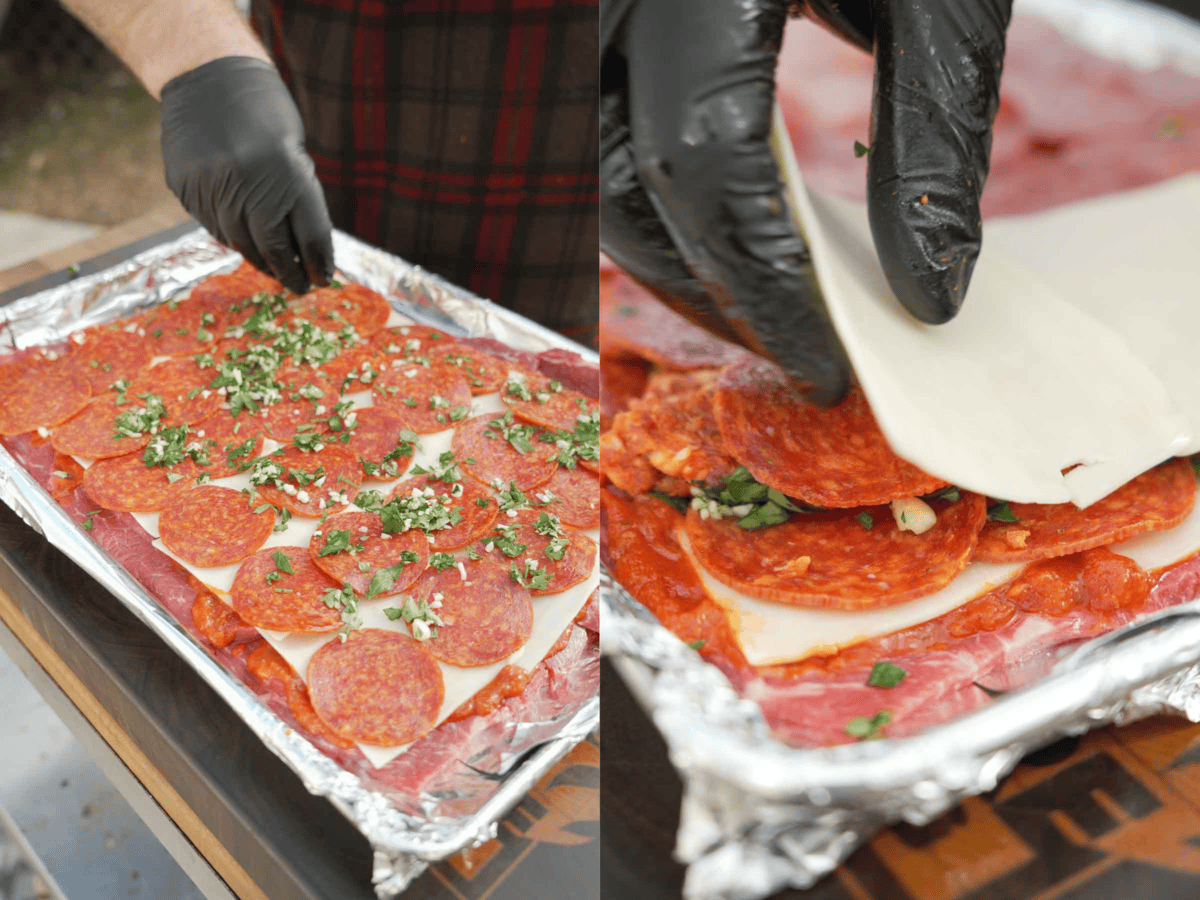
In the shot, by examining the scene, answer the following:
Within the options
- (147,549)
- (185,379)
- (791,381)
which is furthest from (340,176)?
(791,381)

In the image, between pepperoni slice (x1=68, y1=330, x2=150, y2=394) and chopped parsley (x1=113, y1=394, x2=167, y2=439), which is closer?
chopped parsley (x1=113, y1=394, x2=167, y2=439)

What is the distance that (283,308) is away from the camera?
2084 millimetres

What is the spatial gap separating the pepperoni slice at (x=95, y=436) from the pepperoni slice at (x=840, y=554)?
1.07m

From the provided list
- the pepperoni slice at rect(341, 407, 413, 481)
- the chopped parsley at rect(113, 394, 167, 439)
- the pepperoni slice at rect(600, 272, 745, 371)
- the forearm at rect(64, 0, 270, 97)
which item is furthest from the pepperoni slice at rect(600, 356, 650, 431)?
the forearm at rect(64, 0, 270, 97)

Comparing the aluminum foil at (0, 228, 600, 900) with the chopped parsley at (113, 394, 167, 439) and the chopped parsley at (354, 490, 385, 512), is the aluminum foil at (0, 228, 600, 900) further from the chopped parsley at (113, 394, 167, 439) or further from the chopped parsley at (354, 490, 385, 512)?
the chopped parsley at (354, 490, 385, 512)

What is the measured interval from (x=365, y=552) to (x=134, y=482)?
19.0 inches

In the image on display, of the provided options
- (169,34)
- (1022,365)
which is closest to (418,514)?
(1022,365)

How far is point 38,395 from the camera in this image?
181 cm

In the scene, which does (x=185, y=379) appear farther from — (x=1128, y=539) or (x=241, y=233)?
(x=1128, y=539)

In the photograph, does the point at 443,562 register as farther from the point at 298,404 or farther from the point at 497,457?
the point at 298,404

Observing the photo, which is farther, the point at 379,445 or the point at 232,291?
the point at 232,291

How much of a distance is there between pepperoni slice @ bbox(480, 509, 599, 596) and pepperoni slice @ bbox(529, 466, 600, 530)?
2 centimetres

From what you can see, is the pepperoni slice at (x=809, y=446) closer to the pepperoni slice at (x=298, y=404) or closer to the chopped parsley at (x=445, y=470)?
the chopped parsley at (x=445, y=470)

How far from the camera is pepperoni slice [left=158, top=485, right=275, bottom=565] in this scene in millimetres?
1461
